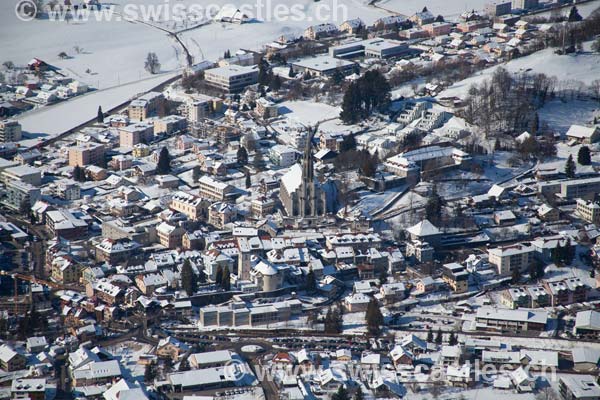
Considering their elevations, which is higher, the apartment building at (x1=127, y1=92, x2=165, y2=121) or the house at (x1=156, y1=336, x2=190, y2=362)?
the apartment building at (x1=127, y1=92, x2=165, y2=121)

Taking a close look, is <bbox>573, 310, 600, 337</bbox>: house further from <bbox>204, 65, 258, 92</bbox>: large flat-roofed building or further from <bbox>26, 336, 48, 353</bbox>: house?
<bbox>204, 65, 258, 92</bbox>: large flat-roofed building

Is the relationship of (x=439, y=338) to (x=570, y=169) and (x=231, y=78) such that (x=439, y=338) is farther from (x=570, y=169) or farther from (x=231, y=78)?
(x=231, y=78)

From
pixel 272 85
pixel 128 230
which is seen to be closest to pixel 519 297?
pixel 128 230

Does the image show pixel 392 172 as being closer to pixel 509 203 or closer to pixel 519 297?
pixel 509 203

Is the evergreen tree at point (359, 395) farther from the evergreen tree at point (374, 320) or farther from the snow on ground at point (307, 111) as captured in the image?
the snow on ground at point (307, 111)

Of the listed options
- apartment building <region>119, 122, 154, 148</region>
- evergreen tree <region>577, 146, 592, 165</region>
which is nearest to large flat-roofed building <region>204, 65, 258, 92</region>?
apartment building <region>119, 122, 154, 148</region>

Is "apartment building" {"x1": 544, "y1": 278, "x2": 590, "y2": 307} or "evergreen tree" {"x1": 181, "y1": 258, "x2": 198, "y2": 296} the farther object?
"evergreen tree" {"x1": 181, "y1": 258, "x2": 198, "y2": 296}

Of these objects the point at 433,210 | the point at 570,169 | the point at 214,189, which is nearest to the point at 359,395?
the point at 433,210
